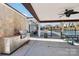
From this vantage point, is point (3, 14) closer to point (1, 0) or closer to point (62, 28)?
point (1, 0)

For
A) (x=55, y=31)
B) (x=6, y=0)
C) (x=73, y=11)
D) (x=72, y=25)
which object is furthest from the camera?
(x=55, y=31)

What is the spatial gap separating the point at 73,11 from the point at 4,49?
14.3 feet

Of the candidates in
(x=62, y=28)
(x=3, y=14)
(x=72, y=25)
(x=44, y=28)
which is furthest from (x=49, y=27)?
(x=3, y=14)

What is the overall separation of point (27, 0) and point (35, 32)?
17.6 meters

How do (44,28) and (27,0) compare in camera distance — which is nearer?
(27,0)

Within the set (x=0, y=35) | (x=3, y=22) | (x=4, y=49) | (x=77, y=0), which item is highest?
(x=77, y=0)

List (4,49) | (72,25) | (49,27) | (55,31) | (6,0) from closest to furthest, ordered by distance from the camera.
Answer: (6,0) < (4,49) < (72,25) < (49,27) < (55,31)

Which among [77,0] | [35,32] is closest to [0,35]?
[77,0]

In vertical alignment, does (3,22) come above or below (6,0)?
below

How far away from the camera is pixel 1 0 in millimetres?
4422

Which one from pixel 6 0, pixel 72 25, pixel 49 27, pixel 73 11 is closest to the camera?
pixel 6 0

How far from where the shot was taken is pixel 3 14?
744cm

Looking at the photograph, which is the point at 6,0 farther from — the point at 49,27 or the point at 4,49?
the point at 49,27

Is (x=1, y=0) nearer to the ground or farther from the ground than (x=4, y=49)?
farther from the ground
